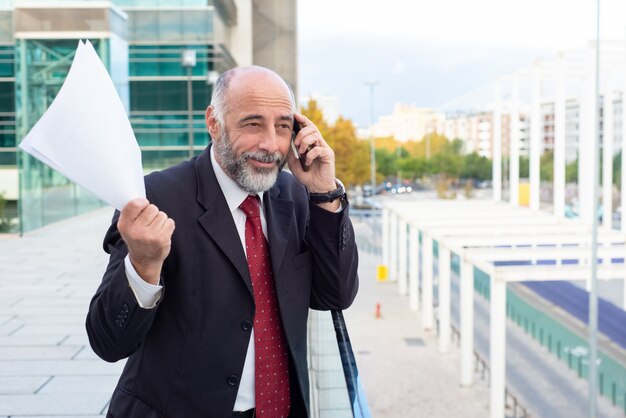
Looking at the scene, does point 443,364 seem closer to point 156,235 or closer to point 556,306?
point 556,306

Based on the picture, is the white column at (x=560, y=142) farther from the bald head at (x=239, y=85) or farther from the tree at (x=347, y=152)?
the bald head at (x=239, y=85)

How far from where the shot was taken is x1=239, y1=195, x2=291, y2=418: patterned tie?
1.85 m

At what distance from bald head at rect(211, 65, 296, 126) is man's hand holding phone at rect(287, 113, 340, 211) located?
0.08 metres

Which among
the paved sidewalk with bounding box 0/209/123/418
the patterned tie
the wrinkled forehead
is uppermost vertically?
the wrinkled forehead

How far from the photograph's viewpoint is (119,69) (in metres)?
19.0

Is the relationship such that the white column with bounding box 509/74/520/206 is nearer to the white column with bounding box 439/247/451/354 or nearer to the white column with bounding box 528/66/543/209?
the white column with bounding box 528/66/543/209

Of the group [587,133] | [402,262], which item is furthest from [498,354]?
[402,262]

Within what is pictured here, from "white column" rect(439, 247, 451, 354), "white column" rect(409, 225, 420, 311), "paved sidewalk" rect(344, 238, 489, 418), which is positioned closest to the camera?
"paved sidewalk" rect(344, 238, 489, 418)

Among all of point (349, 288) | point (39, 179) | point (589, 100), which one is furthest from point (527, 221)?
point (349, 288)

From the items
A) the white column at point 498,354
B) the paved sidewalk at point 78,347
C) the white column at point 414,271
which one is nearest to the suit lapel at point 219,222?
the paved sidewalk at point 78,347

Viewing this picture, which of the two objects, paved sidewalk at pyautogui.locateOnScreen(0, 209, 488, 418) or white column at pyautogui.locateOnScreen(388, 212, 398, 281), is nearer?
paved sidewalk at pyautogui.locateOnScreen(0, 209, 488, 418)

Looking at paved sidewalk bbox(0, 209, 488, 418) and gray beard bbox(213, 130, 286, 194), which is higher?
gray beard bbox(213, 130, 286, 194)

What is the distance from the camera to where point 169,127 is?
24344mm

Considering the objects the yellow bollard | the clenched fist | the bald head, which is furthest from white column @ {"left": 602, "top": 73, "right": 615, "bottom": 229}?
the clenched fist
